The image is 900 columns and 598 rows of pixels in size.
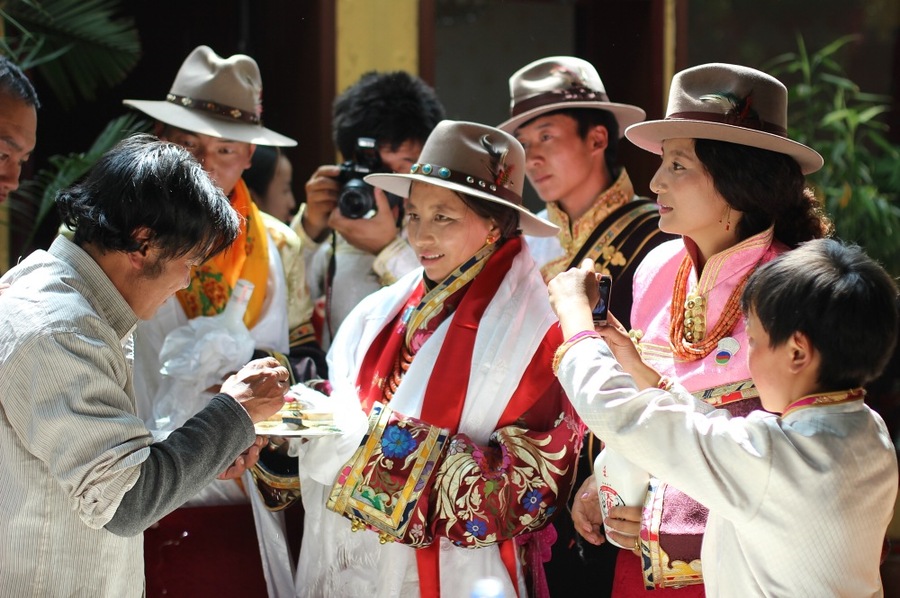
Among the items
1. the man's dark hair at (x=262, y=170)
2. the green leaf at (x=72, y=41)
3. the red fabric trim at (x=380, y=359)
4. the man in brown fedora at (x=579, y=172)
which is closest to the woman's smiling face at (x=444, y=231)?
the red fabric trim at (x=380, y=359)

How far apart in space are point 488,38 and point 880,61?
7.90ft

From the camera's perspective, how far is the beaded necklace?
7.82ft

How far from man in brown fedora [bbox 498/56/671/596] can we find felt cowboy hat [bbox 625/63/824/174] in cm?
87

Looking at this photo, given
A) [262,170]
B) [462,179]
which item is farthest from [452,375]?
[262,170]

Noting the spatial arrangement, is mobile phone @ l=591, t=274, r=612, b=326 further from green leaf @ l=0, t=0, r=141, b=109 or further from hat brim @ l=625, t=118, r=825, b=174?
green leaf @ l=0, t=0, r=141, b=109

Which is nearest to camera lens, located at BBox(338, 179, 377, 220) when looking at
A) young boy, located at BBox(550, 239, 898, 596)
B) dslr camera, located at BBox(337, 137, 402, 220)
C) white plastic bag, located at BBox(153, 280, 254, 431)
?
dslr camera, located at BBox(337, 137, 402, 220)

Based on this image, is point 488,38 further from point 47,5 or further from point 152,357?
point 152,357

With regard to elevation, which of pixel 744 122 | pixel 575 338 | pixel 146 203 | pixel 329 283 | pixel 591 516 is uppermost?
pixel 744 122

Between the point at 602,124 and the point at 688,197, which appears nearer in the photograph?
the point at 688,197

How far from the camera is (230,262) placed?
11.0 ft

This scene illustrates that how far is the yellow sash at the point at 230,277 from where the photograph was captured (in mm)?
3324

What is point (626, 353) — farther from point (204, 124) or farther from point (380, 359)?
point (204, 124)

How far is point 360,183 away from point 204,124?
1.75 ft

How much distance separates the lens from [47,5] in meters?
4.00
